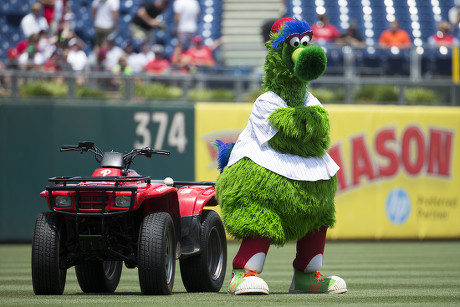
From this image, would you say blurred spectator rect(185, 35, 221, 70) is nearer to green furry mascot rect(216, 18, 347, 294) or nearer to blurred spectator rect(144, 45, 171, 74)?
blurred spectator rect(144, 45, 171, 74)

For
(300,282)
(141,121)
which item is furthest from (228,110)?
(300,282)

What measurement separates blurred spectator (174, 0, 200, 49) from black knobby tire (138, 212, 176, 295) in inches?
485

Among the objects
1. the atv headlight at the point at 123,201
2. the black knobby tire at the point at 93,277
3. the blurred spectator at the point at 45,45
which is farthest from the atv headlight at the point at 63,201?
the blurred spectator at the point at 45,45

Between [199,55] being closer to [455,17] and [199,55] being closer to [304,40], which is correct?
[455,17]

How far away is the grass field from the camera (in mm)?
5395

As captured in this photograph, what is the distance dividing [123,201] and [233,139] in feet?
28.7

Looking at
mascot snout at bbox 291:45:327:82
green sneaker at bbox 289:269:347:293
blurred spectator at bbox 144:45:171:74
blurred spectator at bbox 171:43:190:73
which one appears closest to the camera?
mascot snout at bbox 291:45:327:82

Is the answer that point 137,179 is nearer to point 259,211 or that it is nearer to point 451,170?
point 259,211

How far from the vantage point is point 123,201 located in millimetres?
5754

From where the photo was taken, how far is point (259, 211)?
5891mm

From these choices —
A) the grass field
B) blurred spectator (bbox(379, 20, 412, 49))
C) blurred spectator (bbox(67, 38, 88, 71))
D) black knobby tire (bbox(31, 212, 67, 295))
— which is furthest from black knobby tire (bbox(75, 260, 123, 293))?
blurred spectator (bbox(379, 20, 412, 49))

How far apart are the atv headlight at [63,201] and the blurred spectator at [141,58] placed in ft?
33.9

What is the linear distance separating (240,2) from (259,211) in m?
15.4

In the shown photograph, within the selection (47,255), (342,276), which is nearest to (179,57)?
(342,276)
